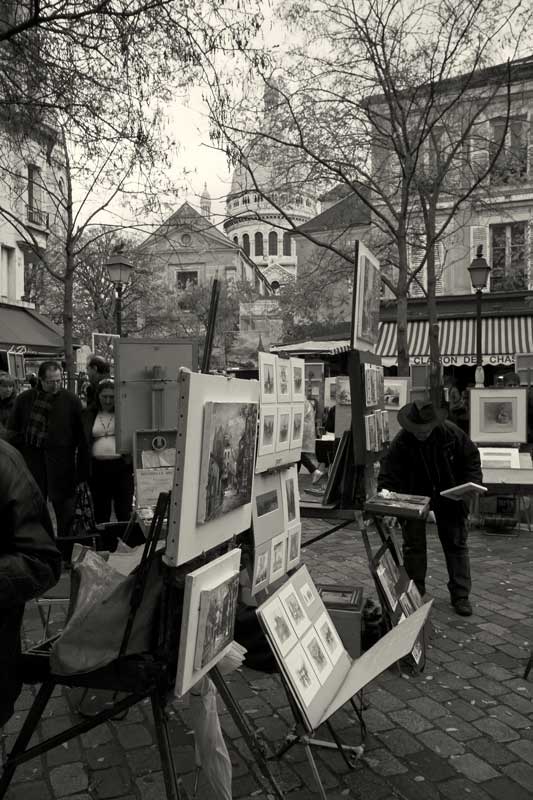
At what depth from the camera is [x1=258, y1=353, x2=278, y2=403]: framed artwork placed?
314 cm

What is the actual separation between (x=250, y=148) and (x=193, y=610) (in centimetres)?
1011

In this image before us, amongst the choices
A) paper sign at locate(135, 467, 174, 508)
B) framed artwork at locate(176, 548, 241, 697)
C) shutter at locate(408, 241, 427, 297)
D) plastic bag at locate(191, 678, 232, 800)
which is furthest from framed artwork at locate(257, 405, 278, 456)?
shutter at locate(408, 241, 427, 297)

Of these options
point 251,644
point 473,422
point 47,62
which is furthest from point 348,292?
point 251,644

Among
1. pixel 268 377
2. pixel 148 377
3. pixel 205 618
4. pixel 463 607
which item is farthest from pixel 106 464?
pixel 205 618

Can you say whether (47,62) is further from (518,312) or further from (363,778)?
(518,312)

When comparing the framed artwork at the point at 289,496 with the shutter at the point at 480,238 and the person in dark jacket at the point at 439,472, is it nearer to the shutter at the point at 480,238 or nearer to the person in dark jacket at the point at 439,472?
the person in dark jacket at the point at 439,472

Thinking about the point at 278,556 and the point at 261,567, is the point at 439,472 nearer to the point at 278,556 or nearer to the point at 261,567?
the point at 278,556

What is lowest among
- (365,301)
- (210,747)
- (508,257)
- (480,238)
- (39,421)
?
(210,747)

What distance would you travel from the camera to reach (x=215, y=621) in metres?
2.23

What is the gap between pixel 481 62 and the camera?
1011cm

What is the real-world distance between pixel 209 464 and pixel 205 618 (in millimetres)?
476

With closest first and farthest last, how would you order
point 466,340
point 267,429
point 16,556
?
point 16,556 → point 267,429 → point 466,340

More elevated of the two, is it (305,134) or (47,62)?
(305,134)

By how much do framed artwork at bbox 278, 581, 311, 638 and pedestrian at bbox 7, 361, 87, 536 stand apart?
3.78 meters
